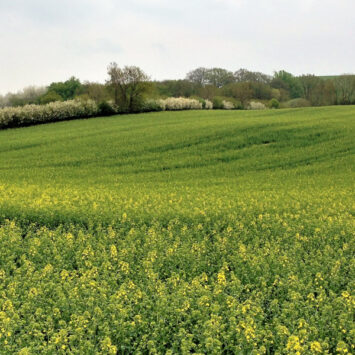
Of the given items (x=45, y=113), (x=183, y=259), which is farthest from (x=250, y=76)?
(x=183, y=259)

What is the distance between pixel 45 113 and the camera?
57469 millimetres

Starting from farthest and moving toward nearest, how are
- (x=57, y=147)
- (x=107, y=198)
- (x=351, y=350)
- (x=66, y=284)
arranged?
(x=57, y=147) → (x=107, y=198) → (x=66, y=284) → (x=351, y=350)

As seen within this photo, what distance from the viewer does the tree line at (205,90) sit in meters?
64.2

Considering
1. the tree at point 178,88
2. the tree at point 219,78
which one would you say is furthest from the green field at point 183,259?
the tree at point 219,78

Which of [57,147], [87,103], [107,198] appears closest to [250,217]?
[107,198]

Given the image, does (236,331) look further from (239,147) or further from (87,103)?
(87,103)

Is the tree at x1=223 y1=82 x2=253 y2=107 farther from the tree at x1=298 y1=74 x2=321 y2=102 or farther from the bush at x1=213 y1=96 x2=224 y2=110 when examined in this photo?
the tree at x1=298 y1=74 x2=321 y2=102

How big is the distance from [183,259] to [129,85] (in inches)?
2249

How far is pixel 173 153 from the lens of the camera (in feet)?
105

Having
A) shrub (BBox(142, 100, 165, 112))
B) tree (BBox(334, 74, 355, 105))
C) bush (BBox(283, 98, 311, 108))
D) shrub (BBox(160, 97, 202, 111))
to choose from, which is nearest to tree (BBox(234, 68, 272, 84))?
bush (BBox(283, 98, 311, 108))

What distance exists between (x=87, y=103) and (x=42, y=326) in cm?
5525

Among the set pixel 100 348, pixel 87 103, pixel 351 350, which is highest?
pixel 87 103

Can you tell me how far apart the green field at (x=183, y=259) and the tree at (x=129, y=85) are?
35.5m

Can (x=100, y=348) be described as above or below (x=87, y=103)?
below
